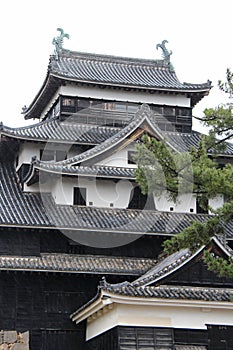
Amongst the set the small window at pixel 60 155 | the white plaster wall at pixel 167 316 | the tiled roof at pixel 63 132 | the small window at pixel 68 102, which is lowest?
the white plaster wall at pixel 167 316

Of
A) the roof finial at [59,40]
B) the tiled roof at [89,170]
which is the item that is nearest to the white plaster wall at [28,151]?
the tiled roof at [89,170]

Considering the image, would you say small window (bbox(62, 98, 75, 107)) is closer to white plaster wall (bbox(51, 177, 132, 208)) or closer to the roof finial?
the roof finial

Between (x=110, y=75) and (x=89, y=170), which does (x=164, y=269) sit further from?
(x=110, y=75)

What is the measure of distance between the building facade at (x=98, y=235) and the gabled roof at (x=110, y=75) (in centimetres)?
12

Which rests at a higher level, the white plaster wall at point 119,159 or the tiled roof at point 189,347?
the white plaster wall at point 119,159

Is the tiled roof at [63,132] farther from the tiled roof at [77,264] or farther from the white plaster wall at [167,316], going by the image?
the white plaster wall at [167,316]

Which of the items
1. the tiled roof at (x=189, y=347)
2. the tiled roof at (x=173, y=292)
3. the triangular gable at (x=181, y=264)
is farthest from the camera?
the triangular gable at (x=181, y=264)

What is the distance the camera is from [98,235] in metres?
30.1

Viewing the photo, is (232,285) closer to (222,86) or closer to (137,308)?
(137,308)

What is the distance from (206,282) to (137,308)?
9.92 ft

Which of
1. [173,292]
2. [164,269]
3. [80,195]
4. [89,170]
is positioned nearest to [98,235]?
[80,195]

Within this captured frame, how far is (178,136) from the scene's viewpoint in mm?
35375

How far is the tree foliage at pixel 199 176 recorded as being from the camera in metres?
21.0

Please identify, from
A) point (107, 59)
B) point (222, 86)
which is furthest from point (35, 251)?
point (107, 59)
